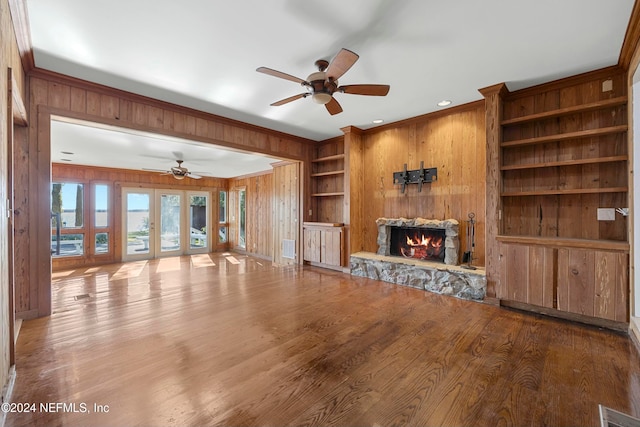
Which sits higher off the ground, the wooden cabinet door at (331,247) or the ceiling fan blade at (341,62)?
the ceiling fan blade at (341,62)

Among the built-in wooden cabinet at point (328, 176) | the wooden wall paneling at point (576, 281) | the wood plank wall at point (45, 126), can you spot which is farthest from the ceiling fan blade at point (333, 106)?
the wooden wall paneling at point (576, 281)

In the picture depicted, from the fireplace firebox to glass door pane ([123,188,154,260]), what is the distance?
718cm

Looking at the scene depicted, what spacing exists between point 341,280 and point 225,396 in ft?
10.1

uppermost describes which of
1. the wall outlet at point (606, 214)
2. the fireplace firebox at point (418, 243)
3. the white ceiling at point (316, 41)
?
the white ceiling at point (316, 41)

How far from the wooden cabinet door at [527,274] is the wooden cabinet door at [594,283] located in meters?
0.11

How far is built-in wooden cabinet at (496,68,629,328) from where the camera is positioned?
9.31 ft

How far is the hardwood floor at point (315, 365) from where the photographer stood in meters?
1.59

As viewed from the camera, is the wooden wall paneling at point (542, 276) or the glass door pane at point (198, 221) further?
the glass door pane at point (198, 221)

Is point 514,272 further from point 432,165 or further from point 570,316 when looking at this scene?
point 432,165

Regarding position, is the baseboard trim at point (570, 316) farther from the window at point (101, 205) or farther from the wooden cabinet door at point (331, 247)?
the window at point (101, 205)

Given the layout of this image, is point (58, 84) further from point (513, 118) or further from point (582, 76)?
point (582, 76)

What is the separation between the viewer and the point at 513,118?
3.58m

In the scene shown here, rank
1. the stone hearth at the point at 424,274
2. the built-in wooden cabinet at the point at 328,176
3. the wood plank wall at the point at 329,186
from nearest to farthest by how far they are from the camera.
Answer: the stone hearth at the point at 424,274 → the built-in wooden cabinet at the point at 328,176 → the wood plank wall at the point at 329,186

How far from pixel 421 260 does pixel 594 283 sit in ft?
6.61
